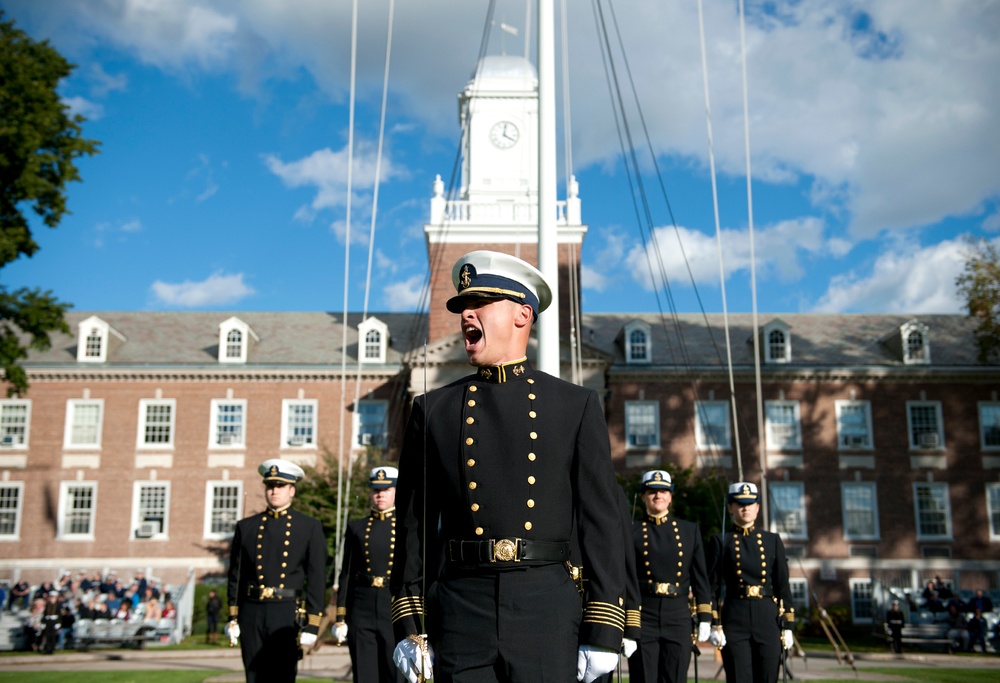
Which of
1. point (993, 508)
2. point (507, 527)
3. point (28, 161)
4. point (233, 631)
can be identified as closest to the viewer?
point (507, 527)

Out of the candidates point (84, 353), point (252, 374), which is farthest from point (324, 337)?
point (84, 353)

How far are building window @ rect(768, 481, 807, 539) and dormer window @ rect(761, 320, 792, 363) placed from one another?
5.18m

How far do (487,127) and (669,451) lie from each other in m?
15.1

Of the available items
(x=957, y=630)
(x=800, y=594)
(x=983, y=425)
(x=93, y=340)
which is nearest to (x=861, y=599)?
(x=800, y=594)

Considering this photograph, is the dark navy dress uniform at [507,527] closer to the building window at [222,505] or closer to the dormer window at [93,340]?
the building window at [222,505]

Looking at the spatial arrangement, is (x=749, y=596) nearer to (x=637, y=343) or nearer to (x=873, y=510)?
(x=637, y=343)

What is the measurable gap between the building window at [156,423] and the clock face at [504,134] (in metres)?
16.9

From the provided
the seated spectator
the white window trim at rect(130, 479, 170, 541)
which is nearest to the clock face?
the white window trim at rect(130, 479, 170, 541)

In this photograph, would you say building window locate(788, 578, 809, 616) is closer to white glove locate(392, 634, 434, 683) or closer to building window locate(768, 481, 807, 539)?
building window locate(768, 481, 807, 539)

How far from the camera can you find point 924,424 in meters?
40.8

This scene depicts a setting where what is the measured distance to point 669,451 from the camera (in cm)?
4012

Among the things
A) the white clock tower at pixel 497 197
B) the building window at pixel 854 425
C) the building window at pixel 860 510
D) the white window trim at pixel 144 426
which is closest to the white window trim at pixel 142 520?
the white window trim at pixel 144 426

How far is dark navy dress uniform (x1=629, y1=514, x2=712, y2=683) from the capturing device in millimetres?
9961

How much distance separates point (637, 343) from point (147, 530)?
69.2 ft
